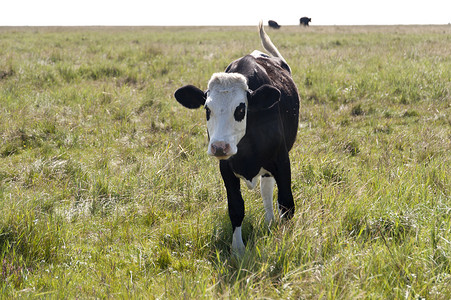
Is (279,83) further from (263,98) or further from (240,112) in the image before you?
(240,112)

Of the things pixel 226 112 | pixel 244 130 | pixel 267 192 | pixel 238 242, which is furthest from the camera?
pixel 267 192

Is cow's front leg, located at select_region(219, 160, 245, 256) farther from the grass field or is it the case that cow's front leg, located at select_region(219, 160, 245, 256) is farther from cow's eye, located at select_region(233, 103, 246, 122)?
cow's eye, located at select_region(233, 103, 246, 122)

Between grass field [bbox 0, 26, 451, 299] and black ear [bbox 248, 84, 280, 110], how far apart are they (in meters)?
0.84

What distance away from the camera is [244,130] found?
3074 millimetres

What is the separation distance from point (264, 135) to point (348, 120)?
13.9 feet

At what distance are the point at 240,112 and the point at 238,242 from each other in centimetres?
101

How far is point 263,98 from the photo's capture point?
10.1 ft

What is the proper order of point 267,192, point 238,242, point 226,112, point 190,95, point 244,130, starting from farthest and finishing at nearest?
point 267,192 < point 190,95 < point 238,242 < point 244,130 < point 226,112

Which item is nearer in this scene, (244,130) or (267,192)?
(244,130)

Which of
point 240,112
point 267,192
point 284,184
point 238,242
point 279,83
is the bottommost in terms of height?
point 238,242

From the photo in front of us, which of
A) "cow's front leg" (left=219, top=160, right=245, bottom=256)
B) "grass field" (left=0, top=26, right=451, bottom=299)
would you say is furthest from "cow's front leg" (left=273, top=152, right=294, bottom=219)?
"cow's front leg" (left=219, top=160, right=245, bottom=256)

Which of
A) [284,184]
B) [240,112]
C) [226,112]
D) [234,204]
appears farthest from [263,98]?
[234,204]

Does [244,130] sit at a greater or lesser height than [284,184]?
greater

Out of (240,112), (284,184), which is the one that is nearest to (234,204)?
(284,184)
